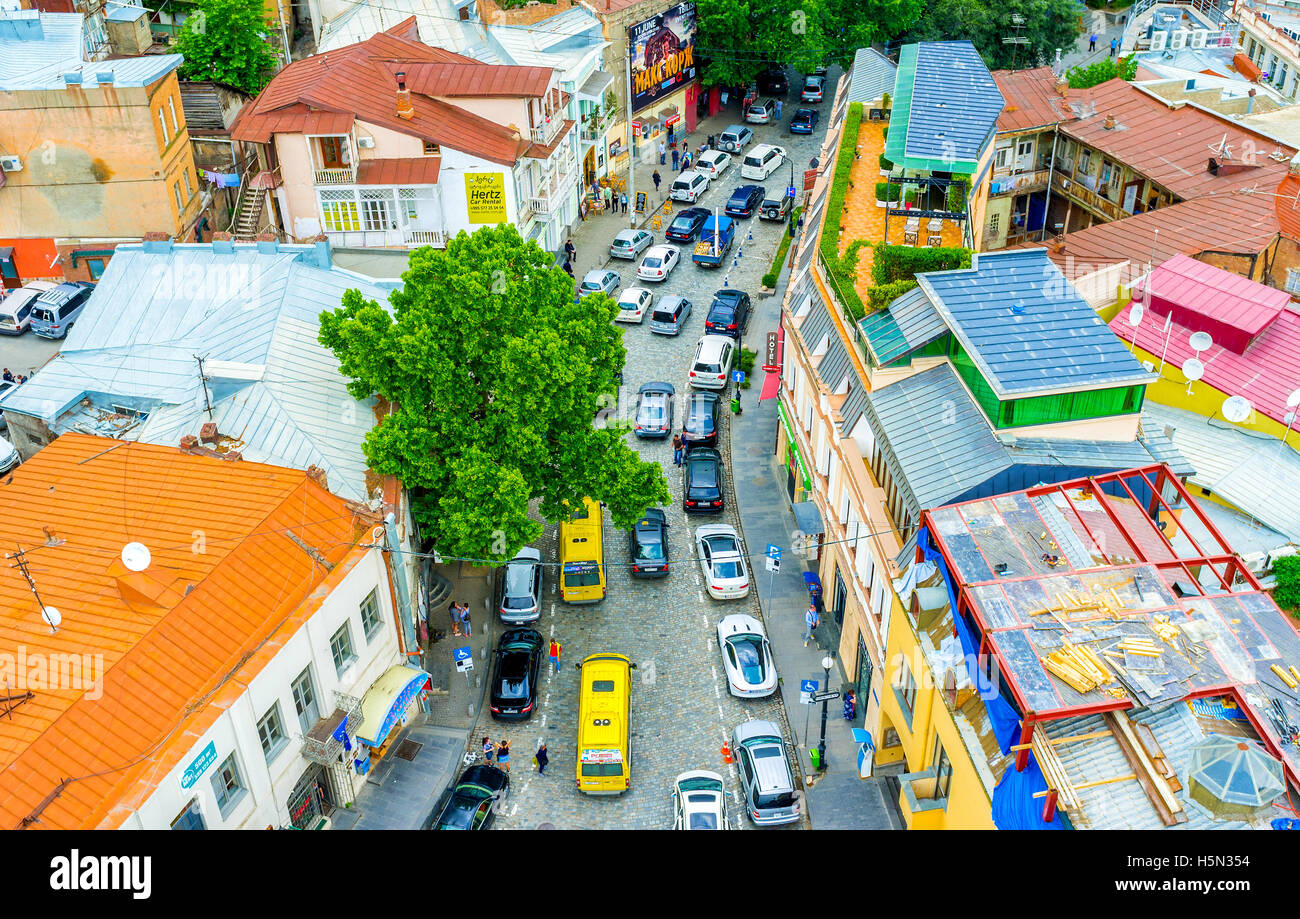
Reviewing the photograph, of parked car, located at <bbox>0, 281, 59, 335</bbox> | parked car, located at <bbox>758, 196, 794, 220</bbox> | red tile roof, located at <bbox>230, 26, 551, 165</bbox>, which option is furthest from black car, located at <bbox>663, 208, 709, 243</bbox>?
parked car, located at <bbox>0, 281, 59, 335</bbox>

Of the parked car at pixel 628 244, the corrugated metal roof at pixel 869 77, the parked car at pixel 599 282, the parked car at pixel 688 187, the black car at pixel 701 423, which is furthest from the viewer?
the parked car at pixel 688 187

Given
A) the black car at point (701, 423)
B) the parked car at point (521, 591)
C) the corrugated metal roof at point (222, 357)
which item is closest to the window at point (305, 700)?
the corrugated metal roof at point (222, 357)

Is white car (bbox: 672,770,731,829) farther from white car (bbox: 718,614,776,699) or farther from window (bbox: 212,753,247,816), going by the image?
window (bbox: 212,753,247,816)

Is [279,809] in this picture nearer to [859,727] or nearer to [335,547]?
[335,547]

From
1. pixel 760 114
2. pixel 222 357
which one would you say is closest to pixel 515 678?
pixel 222 357

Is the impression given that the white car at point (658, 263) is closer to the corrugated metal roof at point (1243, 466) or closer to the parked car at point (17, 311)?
the parked car at point (17, 311)

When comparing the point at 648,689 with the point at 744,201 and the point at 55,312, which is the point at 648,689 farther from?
the point at 744,201
